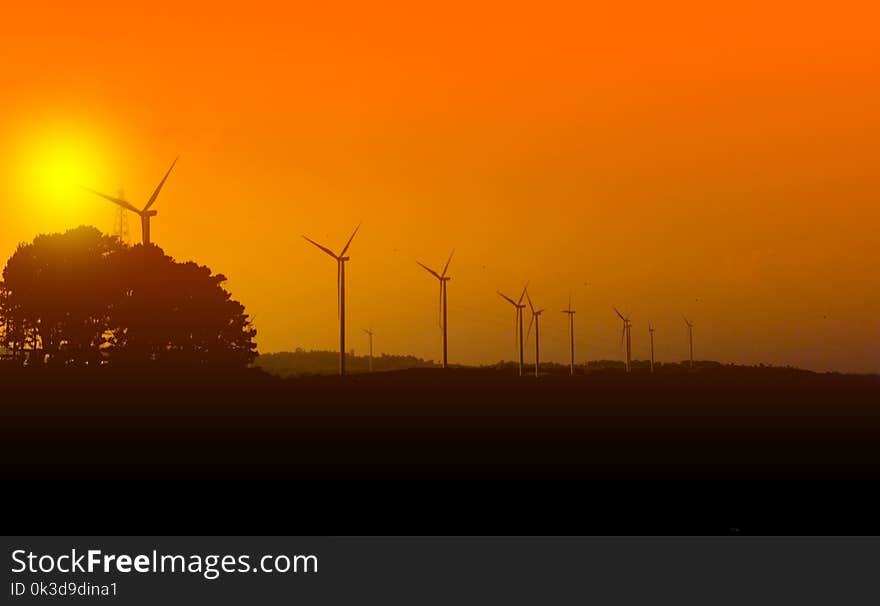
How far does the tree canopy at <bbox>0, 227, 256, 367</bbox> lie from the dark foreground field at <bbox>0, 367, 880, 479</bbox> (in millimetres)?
23944

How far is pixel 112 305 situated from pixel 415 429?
254 feet

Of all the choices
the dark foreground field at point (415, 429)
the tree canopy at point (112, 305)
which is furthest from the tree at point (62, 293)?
the dark foreground field at point (415, 429)

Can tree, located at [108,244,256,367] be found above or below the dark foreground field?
above

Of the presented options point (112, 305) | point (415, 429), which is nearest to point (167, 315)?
point (112, 305)

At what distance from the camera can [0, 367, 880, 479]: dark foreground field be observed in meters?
69.5

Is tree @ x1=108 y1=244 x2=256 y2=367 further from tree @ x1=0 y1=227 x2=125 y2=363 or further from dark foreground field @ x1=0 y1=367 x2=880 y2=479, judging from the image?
dark foreground field @ x1=0 y1=367 x2=880 y2=479

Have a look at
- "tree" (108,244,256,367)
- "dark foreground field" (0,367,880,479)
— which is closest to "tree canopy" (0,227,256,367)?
"tree" (108,244,256,367)

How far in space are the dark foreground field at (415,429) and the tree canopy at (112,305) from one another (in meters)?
23.9

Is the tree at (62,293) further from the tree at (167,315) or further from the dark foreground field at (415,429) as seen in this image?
the dark foreground field at (415,429)

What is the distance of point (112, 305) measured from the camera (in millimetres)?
159000

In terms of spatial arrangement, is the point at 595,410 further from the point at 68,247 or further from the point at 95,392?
the point at 68,247

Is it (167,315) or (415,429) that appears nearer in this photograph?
(415,429)

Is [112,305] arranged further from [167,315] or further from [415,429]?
[415,429]

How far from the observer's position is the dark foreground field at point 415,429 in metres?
69.5
